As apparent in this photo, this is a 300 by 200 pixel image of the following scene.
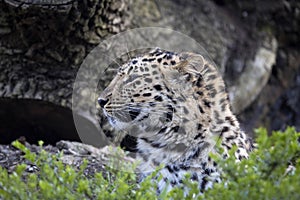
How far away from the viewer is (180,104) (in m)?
6.54

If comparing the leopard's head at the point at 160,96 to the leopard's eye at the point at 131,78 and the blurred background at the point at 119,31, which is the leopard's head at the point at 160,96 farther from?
the blurred background at the point at 119,31

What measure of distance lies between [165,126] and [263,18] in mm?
6051

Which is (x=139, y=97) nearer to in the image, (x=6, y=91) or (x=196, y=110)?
(x=196, y=110)

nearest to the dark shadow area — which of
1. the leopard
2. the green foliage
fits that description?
the leopard

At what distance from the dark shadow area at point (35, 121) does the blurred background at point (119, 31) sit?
13 mm

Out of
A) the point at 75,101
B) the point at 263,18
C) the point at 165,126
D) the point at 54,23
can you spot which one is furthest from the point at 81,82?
the point at 263,18

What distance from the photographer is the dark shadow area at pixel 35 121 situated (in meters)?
8.75

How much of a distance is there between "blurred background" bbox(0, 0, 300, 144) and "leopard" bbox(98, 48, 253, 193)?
1.94 meters

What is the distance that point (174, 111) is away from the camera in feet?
21.5

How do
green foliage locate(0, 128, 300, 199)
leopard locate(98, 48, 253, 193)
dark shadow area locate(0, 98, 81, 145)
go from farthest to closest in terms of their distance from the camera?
dark shadow area locate(0, 98, 81, 145)
leopard locate(98, 48, 253, 193)
green foliage locate(0, 128, 300, 199)

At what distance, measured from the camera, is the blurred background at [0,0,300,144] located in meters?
8.39

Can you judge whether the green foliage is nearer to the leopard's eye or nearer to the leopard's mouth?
the leopard's mouth

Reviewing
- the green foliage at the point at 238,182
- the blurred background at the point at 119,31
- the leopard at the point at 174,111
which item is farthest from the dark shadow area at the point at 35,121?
the green foliage at the point at 238,182

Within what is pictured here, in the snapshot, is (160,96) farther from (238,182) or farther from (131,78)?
(238,182)
